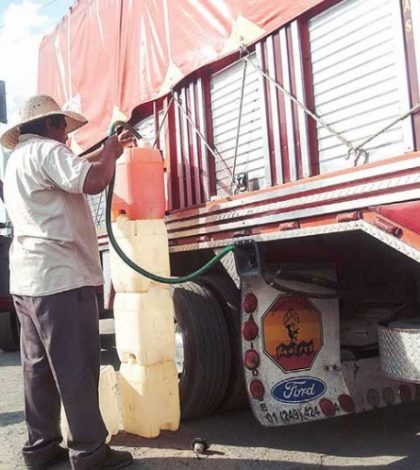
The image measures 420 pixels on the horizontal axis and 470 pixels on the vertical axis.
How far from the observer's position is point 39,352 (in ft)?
10.6

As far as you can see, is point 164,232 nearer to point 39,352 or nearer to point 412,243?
point 39,352

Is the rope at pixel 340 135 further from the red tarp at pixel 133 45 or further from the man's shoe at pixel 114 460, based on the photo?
→ the man's shoe at pixel 114 460

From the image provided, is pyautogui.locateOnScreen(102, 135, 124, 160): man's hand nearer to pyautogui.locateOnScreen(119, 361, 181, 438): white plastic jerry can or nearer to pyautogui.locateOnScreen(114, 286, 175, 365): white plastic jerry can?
pyautogui.locateOnScreen(114, 286, 175, 365): white plastic jerry can

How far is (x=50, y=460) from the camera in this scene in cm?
329

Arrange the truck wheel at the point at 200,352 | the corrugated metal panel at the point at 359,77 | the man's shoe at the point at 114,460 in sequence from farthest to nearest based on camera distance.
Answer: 1. the truck wheel at the point at 200,352
2. the man's shoe at the point at 114,460
3. the corrugated metal panel at the point at 359,77

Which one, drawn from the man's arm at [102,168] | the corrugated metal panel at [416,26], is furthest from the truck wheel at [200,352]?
the corrugated metal panel at [416,26]

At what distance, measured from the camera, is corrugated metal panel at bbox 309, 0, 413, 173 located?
2709 millimetres

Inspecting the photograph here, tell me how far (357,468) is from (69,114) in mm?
2453

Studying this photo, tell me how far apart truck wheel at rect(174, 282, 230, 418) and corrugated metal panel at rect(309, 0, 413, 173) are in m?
1.34

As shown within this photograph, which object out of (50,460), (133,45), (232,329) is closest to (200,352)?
(232,329)

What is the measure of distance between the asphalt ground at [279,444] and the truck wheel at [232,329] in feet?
0.47

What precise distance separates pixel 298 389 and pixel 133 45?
9.57 feet

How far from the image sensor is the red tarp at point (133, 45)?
354cm

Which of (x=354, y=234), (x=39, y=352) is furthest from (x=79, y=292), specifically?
(x=354, y=234)
